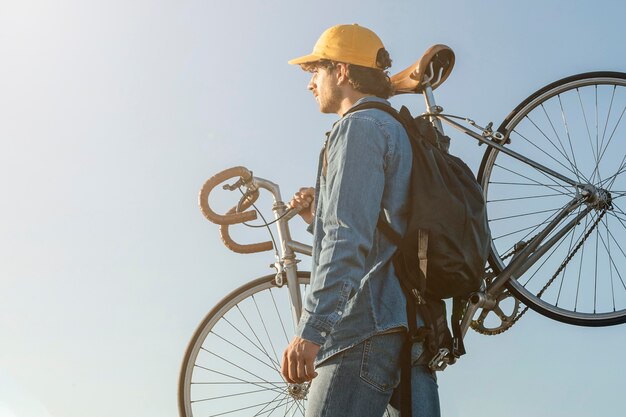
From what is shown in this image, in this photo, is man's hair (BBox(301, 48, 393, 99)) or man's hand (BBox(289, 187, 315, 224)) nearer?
man's hair (BBox(301, 48, 393, 99))

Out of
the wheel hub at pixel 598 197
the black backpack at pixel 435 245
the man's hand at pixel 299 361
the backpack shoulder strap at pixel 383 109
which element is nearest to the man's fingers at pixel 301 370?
the man's hand at pixel 299 361

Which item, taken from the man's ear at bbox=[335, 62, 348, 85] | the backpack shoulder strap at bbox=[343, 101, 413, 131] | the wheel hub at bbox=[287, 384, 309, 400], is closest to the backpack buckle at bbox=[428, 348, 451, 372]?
the backpack shoulder strap at bbox=[343, 101, 413, 131]

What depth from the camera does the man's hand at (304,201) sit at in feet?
13.6

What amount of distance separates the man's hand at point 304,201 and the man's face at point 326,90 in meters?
0.92

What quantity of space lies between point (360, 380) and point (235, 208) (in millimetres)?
2038

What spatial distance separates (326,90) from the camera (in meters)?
3.22

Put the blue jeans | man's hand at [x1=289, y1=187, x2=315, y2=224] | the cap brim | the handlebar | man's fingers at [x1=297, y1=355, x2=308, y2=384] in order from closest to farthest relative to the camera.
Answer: man's fingers at [x1=297, y1=355, x2=308, y2=384] → the blue jeans → the cap brim → man's hand at [x1=289, y1=187, x2=315, y2=224] → the handlebar

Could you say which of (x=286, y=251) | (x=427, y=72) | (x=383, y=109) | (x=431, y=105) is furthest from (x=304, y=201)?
(x=383, y=109)

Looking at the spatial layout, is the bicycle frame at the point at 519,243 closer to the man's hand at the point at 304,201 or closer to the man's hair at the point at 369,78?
the man's hand at the point at 304,201

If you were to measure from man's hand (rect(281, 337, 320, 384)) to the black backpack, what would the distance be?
0.38 meters

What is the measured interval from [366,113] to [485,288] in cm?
168

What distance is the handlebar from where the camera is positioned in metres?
4.57

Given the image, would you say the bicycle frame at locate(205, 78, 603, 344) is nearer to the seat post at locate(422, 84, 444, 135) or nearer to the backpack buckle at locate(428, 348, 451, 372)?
the seat post at locate(422, 84, 444, 135)

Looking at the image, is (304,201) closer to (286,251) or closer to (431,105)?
(286,251)
